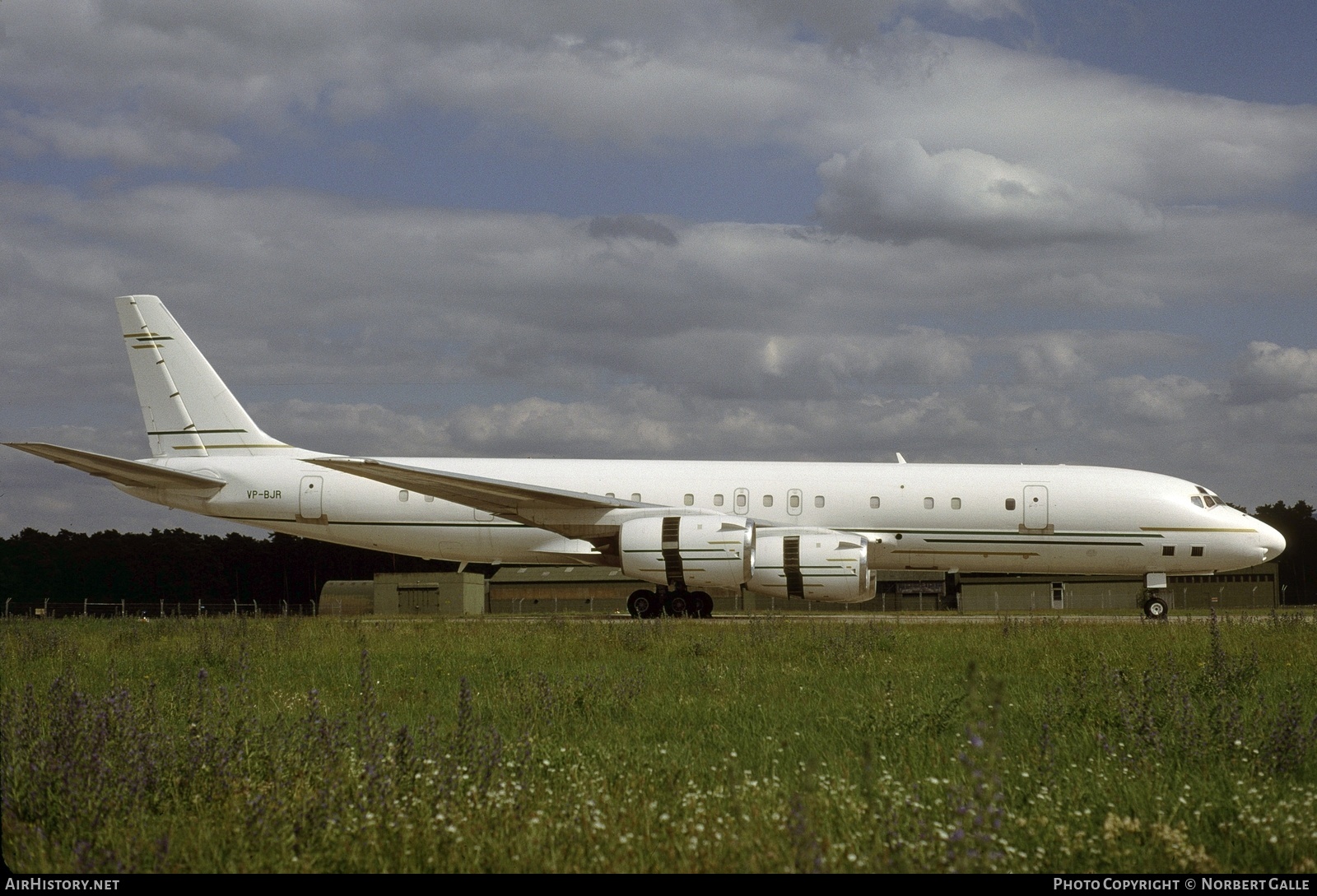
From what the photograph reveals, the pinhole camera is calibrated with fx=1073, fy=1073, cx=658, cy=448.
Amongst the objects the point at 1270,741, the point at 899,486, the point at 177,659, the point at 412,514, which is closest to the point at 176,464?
the point at 412,514

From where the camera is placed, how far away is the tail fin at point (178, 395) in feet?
82.9

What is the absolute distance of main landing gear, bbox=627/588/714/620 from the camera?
23.0 m

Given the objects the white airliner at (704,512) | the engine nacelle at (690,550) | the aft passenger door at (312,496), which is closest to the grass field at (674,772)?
the engine nacelle at (690,550)

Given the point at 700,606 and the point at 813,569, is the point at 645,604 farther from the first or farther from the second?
the point at 813,569

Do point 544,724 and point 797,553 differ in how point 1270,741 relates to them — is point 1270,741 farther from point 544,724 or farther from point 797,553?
point 797,553

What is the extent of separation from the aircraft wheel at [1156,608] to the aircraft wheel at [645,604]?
10.3 meters

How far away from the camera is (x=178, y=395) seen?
25.5 metres

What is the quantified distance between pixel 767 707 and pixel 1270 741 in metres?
3.72

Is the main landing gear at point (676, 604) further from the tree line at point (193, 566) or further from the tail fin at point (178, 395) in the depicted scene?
the tree line at point (193, 566)

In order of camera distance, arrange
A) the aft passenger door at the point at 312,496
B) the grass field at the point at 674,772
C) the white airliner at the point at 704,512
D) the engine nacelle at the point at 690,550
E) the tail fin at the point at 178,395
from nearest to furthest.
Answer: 1. the grass field at the point at 674,772
2. the engine nacelle at the point at 690,550
3. the white airliner at the point at 704,512
4. the aft passenger door at the point at 312,496
5. the tail fin at the point at 178,395

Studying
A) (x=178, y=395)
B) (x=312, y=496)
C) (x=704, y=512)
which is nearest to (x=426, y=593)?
(x=178, y=395)

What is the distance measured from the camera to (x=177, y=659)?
1273 centimetres

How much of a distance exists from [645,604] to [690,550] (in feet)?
8.52

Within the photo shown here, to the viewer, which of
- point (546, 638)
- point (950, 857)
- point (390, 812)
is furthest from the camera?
point (546, 638)
